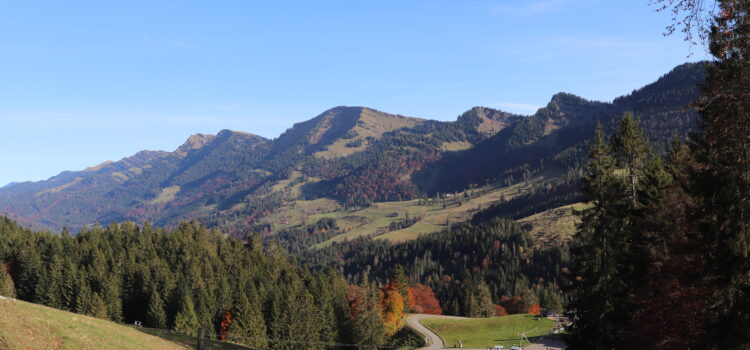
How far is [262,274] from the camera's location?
128 metres

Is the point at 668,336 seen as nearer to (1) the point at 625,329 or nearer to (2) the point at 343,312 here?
(1) the point at 625,329

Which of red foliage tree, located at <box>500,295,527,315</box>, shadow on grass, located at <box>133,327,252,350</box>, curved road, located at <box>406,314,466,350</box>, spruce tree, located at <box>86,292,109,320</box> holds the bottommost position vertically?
red foliage tree, located at <box>500,295,527,315</box>

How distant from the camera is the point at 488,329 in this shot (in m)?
102

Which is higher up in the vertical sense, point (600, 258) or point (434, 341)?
point (600, 258)

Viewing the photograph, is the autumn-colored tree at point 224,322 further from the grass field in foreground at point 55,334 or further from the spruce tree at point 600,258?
the spruce tree at point 600,258

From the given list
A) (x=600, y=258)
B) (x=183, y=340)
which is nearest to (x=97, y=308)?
(x=183, y=340)

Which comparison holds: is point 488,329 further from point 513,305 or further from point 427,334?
point 513,305

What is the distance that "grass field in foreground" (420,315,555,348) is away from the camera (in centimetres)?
9281

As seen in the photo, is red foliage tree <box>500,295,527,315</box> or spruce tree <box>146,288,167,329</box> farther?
red foliage tree <box>500,295,527,315</box>

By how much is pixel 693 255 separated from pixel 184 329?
84303mm

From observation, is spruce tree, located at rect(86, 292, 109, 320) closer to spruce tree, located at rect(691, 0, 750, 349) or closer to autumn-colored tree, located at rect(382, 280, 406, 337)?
autumn-colored tree, located at rect(382, 280, 406, 337)

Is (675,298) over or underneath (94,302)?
over

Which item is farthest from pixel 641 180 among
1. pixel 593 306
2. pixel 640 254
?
pixel 593 306

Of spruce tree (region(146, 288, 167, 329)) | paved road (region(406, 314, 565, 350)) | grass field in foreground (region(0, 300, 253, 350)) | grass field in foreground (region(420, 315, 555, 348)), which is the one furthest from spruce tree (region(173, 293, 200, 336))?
grass field in foreground (region(0, 300, 253, 350))
